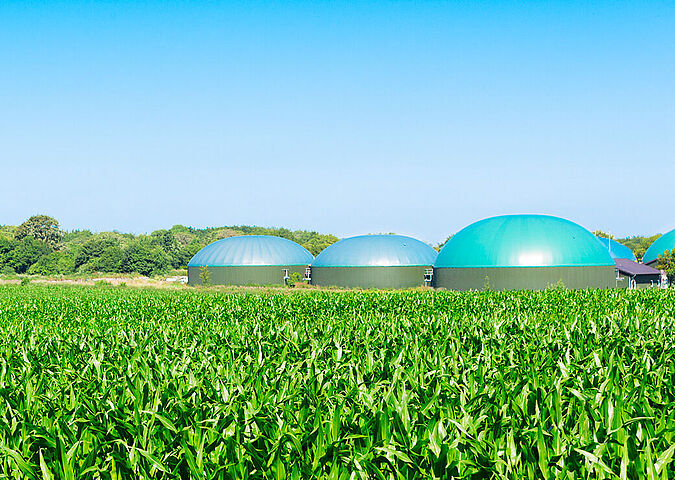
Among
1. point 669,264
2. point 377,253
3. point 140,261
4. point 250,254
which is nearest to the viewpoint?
point 377,253

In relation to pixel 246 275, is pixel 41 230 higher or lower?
higher

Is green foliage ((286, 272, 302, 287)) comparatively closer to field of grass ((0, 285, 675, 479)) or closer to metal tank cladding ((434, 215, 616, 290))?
metal tank cladding ((434, 215, 616, 290))

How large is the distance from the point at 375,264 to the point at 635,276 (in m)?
27.1

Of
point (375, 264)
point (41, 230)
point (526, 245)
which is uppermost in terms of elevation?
point (41, 230)

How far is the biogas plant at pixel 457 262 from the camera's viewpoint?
4469 centimetres

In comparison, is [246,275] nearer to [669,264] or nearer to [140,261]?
[140,261]

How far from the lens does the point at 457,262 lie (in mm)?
47969

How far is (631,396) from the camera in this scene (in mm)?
4984

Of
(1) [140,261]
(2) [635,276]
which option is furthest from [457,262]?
(1) [140,261]

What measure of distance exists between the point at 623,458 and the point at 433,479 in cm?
123

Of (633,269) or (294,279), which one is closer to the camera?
(633,269)

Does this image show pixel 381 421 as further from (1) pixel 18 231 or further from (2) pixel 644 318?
(1) pixel 18 231

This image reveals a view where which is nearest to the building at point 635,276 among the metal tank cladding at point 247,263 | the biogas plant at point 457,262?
the biogas plant at point 457,262

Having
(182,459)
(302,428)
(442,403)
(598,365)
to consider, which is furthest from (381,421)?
(598,365)
